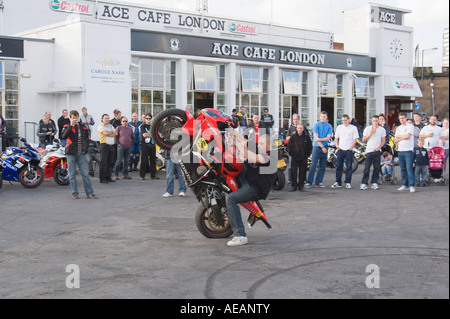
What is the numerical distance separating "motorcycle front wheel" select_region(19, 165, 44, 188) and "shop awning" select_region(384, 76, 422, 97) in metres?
24.8

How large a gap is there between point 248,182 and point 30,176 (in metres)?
8.43

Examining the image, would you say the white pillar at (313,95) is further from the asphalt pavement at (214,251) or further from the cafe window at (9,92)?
the asphalt pavement at (214,251)

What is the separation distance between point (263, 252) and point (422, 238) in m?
2.38

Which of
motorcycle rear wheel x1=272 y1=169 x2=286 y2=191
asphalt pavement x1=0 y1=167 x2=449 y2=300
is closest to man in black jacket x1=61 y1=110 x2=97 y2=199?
asphalt pavement x1=0 y1=167 x2=449 y2=300

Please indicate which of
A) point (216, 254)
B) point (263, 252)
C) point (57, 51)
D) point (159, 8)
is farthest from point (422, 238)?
point (159, 8)

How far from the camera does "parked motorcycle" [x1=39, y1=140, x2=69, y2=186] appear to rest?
1483cm

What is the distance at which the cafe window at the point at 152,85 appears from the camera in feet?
79.4

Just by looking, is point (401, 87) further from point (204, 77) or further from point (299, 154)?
point (299, 154)

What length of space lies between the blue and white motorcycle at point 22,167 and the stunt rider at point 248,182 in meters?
8.12

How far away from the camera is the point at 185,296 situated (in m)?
5.28

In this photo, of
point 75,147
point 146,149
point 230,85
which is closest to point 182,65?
point 230,85

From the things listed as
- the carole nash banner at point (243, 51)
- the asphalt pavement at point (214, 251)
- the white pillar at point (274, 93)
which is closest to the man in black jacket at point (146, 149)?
the asphalt pavement at point (214, 251)
